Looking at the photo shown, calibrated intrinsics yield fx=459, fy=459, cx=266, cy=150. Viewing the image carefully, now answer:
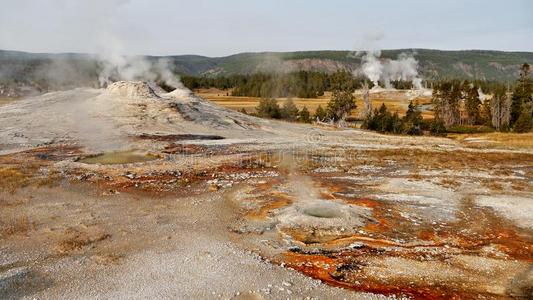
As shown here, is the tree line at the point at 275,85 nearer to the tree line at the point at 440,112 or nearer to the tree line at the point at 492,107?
the tree line at the point at 492,107

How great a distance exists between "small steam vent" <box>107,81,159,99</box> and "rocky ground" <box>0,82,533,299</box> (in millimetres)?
11345

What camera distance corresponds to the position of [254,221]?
683 inches

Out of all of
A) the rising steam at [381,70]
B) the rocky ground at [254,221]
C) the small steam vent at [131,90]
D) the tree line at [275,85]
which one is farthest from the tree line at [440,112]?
the rising steam at [381,70]

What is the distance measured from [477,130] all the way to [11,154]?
61.6 metres

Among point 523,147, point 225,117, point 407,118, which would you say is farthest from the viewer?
point 407,118

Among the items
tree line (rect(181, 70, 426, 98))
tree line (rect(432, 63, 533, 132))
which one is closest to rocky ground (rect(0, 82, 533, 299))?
tree line (rect(432, 63, 533, 132))

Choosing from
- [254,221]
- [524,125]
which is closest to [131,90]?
[254,221]

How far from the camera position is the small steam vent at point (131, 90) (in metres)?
47.4

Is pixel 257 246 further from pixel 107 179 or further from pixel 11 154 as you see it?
pixel 11 154

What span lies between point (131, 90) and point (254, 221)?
113ft

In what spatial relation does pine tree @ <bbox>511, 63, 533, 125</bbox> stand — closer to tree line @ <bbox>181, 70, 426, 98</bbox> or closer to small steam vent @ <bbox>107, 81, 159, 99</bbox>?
tree line @ <bbox>181, 70, 426, 98</bbox>

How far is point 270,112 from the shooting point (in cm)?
6856

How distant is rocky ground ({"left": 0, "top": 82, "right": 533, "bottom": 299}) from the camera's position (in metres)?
12.1

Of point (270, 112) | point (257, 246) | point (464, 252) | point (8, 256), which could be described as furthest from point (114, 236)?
point (270, 112)
